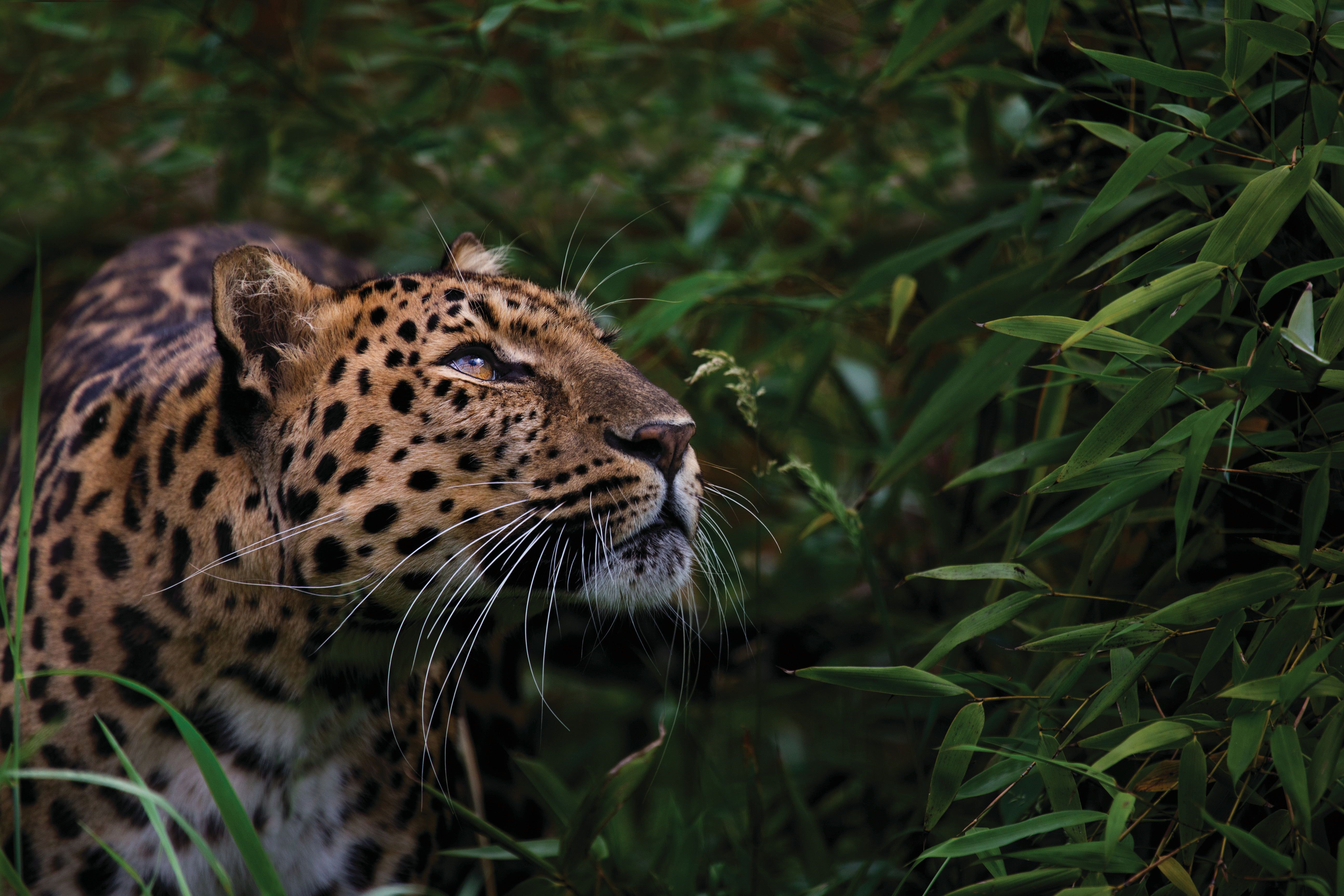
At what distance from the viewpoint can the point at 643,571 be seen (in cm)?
236

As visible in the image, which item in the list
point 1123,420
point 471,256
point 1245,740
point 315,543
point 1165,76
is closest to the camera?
point 1245,740

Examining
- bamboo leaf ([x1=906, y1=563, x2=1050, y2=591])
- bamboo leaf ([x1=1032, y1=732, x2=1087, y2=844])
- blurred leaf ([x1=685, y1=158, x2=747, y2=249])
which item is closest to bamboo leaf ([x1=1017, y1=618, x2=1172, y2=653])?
bamboo leaf ([x1=906, y1=563, x2=1050, y2=591])

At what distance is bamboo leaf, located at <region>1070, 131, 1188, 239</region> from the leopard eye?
4.13 feet

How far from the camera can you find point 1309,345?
5.49 ft

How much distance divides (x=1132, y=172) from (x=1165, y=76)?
0.21m

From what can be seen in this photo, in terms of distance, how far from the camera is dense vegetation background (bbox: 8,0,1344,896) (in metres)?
2.00

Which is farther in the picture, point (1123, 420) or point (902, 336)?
point (902, 336)

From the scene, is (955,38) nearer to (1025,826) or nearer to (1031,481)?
(1031,481)

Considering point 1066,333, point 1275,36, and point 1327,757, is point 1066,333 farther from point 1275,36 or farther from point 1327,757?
point 1327,757

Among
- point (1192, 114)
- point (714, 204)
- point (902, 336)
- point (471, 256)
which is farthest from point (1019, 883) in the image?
point (714, 204)

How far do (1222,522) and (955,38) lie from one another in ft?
4.70

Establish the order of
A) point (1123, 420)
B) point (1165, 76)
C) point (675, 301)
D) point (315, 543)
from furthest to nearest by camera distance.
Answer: point (675, 301)
point (315, 543)
point (1165, 76)
point (1123, 420)

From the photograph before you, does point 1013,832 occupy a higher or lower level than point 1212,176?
lower

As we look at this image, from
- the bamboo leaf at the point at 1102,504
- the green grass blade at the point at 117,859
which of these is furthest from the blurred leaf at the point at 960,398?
the green grass blade at the point at 117,859
